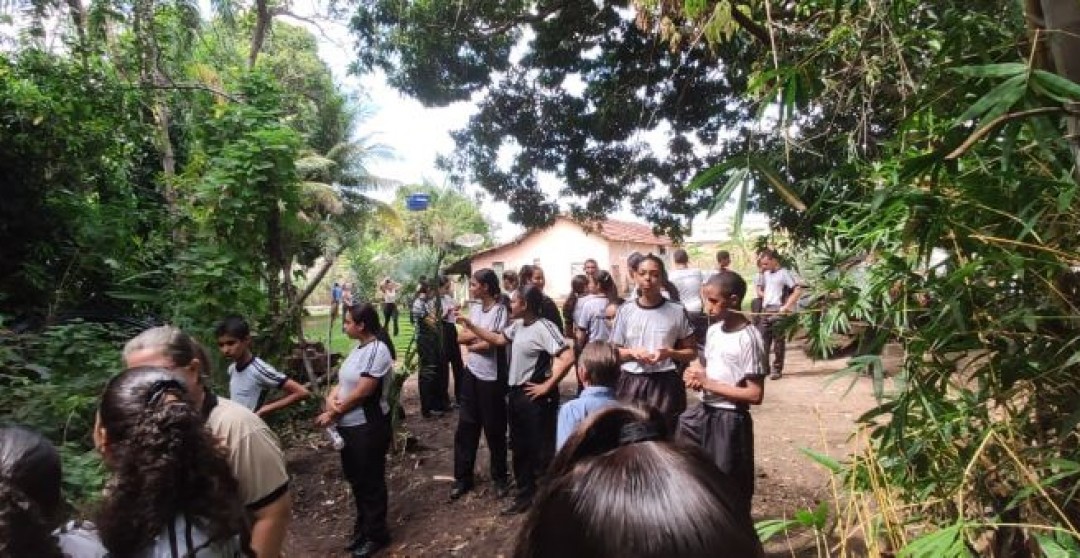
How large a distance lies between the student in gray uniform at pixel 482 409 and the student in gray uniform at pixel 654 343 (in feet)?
4.33

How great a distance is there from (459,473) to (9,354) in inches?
117

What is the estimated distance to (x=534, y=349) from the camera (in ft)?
15.1

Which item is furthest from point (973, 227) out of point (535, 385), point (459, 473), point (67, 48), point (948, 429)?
point (67, 48)

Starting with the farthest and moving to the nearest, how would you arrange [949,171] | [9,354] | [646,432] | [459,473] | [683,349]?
1. [459,473]
2. [683,349]
3. [9,354]
4. [949,171]
5. [646,432]

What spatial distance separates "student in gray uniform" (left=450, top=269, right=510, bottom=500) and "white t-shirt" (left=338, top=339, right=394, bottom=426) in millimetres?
1046

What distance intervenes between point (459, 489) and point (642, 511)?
177 inches

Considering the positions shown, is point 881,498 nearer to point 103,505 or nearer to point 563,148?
point 103,505

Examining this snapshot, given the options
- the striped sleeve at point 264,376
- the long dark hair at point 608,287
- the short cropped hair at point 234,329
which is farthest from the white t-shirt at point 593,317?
the short cropped hair at point 234,329

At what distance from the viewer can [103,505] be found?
1.57 metres

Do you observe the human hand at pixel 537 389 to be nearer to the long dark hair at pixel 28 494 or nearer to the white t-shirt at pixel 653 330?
the white t-shirt at pixel 653 330

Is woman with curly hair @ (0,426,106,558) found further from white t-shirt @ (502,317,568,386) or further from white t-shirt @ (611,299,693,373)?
white t-shirt @ (502,317,568,386)

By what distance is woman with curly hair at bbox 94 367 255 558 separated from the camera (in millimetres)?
1541

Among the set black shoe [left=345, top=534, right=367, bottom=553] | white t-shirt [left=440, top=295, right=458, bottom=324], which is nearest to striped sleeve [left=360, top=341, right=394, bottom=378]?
black shoe [left=345, top=534, right=367, bottom=553]

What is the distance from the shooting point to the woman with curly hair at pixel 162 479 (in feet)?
5.06
